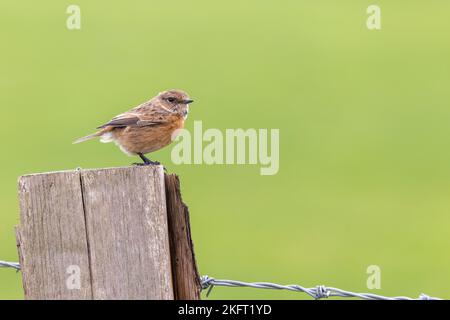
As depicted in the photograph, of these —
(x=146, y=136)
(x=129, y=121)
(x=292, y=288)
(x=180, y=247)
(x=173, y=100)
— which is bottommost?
(x=292, y=288)

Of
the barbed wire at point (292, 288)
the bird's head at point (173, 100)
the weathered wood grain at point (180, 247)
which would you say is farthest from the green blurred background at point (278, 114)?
the weathered wood grain at point (180, 247)

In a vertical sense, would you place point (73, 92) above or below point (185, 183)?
above

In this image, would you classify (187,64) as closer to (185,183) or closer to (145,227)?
(185,183)

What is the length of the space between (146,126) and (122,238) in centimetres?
321

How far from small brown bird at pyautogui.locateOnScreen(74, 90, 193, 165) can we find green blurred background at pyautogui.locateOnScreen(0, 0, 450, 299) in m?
3.38

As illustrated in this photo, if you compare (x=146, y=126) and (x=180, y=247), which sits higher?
(x=146, y=126)

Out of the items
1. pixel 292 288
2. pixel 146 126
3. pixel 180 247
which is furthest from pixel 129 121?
pixel 180 247

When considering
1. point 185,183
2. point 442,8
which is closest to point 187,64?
point 185,183

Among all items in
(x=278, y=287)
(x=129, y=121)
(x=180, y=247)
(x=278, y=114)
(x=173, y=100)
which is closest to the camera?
(x=180, y=247)

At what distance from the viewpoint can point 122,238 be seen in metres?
4.35

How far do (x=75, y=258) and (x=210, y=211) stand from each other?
10612 mm

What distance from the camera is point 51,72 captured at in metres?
20.3

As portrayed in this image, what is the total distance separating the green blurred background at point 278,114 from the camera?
13398mm

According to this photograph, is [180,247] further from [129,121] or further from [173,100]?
[173,100]
